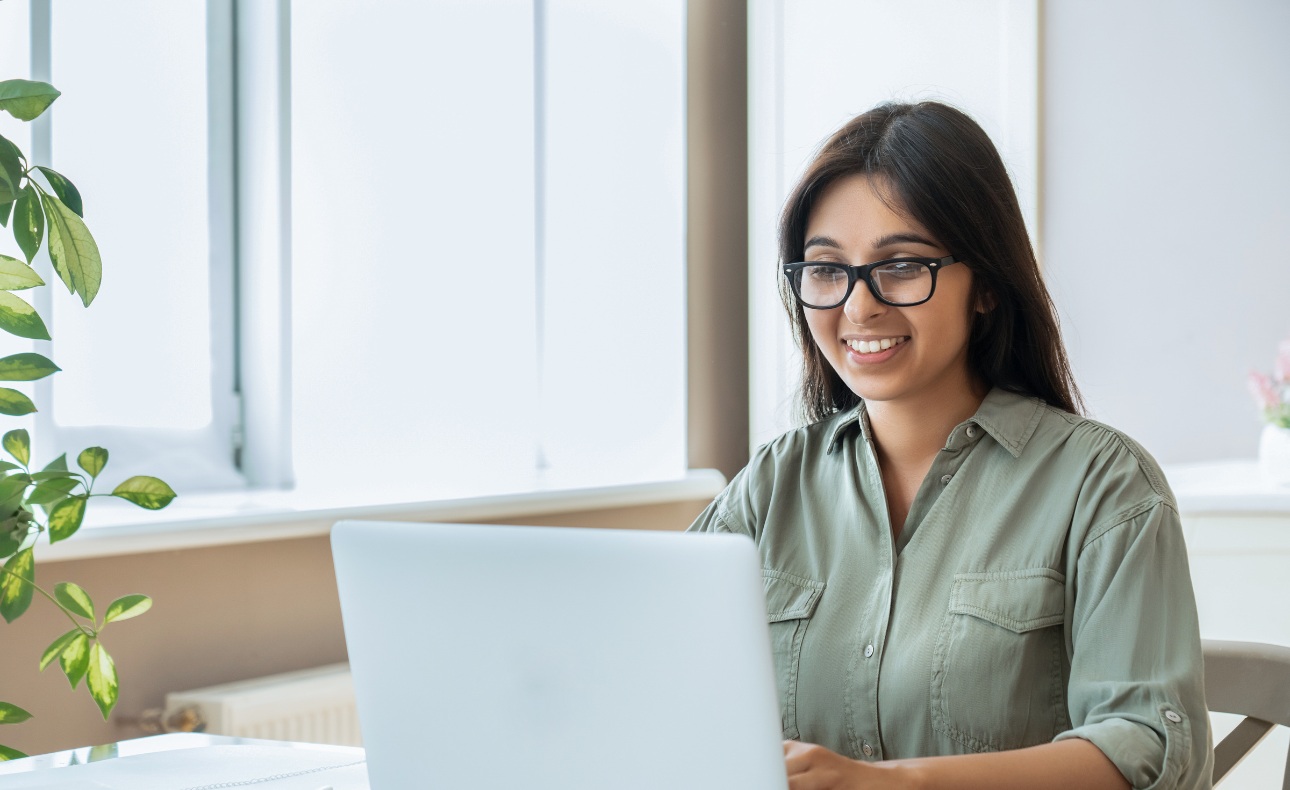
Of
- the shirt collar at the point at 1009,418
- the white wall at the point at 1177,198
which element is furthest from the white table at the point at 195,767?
the white wall at the point at 1177,198

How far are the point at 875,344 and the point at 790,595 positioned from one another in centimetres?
26

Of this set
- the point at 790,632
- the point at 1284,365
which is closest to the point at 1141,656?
the point at 790,632

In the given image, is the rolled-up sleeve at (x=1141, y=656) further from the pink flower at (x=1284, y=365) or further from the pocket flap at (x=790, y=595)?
the pink flower at (x=1284, y=365)

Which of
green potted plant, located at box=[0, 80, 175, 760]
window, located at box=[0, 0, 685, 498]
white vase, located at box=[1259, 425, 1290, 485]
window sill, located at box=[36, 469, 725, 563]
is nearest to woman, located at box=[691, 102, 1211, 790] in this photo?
green potted plant, located at box=[0, 80, 175, 760]

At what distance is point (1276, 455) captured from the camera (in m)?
2.82

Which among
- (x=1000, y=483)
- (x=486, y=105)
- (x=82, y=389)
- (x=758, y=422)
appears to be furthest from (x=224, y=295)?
(x=1000, y=483)

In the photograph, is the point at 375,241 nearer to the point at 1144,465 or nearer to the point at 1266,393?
the point at 1144,465

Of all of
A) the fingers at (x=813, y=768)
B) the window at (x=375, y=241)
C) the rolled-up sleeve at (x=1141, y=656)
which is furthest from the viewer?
the window at (x=375, y=241)

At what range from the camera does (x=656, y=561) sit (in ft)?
2.29

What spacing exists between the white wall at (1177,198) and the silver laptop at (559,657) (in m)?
2.94

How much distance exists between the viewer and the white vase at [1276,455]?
2.80m

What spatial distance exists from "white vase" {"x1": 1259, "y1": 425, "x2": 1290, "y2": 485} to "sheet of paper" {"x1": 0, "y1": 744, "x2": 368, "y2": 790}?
2.32 m

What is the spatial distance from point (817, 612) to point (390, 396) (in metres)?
1.20

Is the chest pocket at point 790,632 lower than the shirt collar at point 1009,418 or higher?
lower
